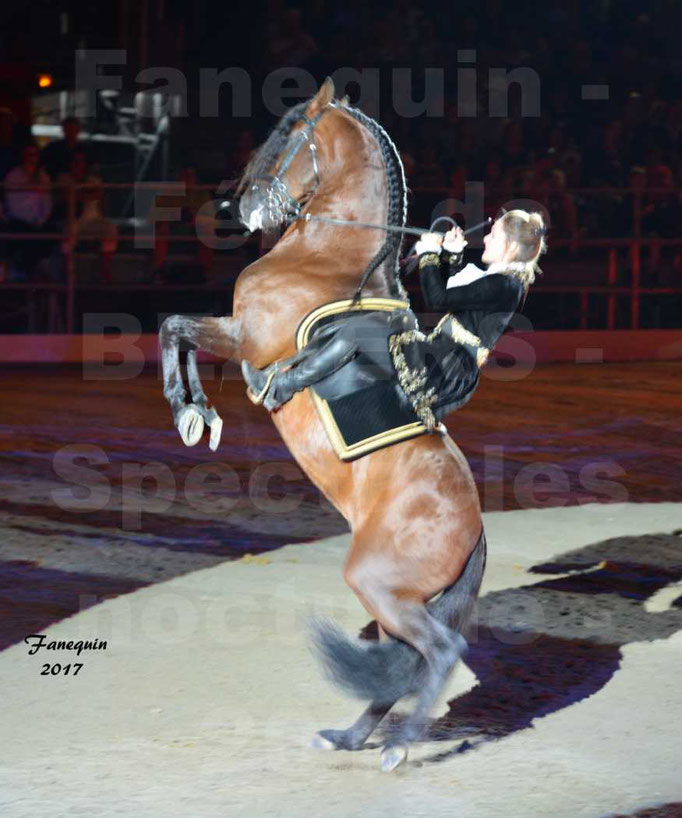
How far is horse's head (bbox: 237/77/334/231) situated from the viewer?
4.21 m

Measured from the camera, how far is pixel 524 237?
392 centimetres

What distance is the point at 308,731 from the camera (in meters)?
4.25

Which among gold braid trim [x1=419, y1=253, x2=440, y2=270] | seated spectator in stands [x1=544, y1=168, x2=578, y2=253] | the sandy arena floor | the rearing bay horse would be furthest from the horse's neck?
seated spectator in stands [x1=544, y1=168, x2=578, y2=253]

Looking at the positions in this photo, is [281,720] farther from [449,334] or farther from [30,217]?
[30,217]

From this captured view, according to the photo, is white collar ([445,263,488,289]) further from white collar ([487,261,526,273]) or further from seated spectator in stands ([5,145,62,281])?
seated spectator in stands ([5,145,62,281])

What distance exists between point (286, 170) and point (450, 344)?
796mm

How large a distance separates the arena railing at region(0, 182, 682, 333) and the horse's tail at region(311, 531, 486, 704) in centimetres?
836

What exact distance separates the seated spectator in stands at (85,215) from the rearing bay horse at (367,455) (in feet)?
28.4

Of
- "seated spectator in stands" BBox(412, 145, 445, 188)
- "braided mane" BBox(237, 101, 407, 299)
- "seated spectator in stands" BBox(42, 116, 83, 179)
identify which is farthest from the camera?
"seated spectator in stands" BBox(412, 145, 445, 188)

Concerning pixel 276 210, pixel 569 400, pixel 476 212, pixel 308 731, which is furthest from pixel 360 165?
pixel 476 212

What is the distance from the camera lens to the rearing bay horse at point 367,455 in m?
3.86

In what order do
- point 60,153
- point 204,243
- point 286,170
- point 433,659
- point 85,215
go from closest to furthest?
1. point 433,659
2. point 286,170
3. point 204,243
4. point 85,215
5. point 60,153

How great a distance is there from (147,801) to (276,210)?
1.80 meters

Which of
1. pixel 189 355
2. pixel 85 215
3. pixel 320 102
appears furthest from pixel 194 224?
pixel 320 102
